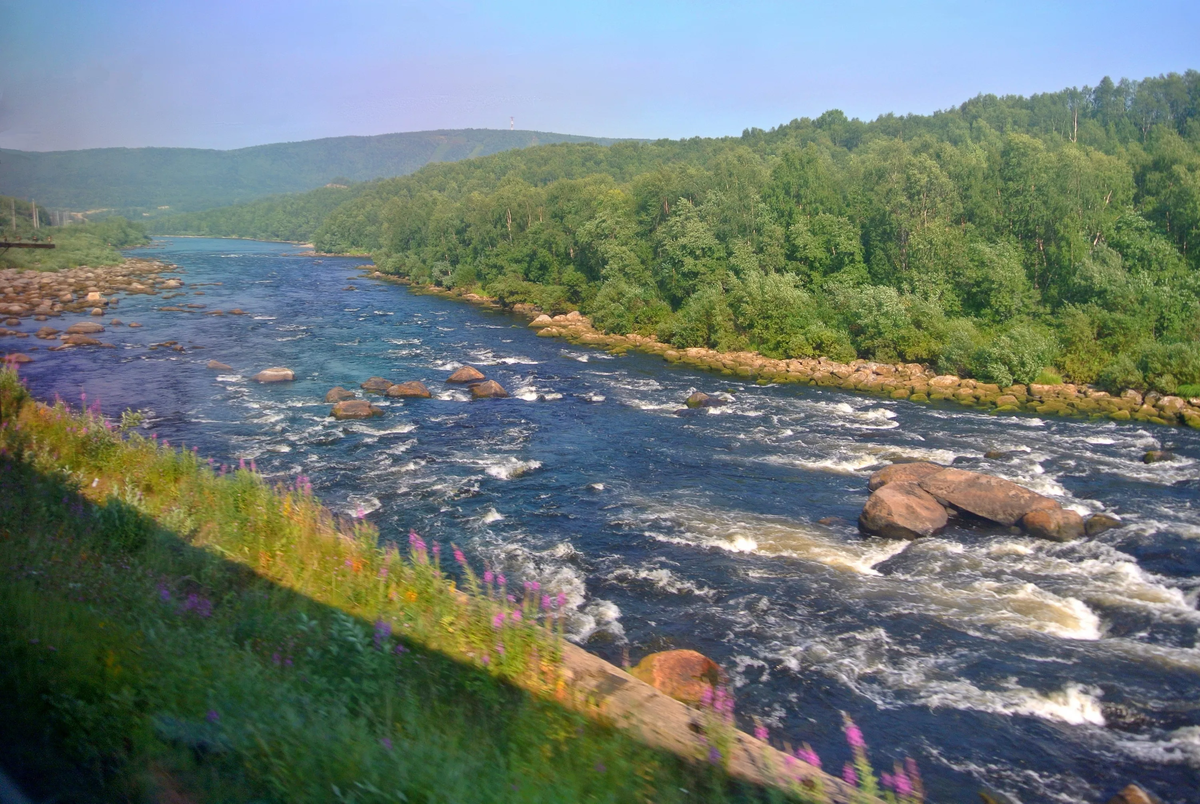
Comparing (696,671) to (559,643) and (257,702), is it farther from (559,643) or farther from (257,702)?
(257,702)

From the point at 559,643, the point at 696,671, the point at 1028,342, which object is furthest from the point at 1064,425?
the point at 559,643

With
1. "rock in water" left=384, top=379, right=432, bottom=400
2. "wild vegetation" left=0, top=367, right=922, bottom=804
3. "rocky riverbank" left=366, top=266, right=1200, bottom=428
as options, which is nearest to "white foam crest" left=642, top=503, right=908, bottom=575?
"wild vegetation" left=0, top=367, right=922, bottom=804

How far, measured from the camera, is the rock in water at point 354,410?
80.5 feet

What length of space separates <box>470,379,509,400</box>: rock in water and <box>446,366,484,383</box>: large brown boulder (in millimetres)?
1694

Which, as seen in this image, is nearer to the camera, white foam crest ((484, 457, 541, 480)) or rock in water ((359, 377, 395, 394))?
white foam crest ((484, 457, 541, 480))

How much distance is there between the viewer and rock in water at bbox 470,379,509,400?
28250mm

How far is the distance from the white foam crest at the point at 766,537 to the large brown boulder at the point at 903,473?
111 inches

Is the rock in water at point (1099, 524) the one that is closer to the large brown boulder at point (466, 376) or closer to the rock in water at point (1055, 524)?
the rock in water at point (1055, 524)

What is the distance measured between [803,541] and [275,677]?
1242 cm

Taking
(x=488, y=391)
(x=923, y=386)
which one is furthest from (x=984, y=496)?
(x=488, y=391)

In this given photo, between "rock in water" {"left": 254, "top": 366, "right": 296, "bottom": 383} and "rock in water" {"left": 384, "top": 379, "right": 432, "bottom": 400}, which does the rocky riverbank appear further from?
"rock in water" {"left": 254, "top": 366, "right": 296, "bottom": 383}

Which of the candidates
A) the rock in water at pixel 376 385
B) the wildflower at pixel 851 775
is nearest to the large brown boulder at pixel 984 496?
the wildflower at pixel 851 775

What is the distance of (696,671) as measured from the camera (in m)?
10.1

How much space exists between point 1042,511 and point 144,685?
16778mm
